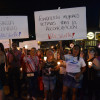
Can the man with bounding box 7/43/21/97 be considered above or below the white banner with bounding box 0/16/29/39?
below

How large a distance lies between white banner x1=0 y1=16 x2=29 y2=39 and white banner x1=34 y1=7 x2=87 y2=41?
584mm

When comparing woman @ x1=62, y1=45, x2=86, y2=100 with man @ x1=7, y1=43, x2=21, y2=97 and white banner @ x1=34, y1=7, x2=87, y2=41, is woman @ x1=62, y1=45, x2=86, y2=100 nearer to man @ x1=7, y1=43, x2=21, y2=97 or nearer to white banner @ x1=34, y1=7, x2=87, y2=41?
white banner @ x1=34, y1=7, x2=87, y2=41

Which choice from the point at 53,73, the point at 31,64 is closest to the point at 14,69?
the point at 31,64

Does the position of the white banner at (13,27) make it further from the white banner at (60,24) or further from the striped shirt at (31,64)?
the striped shirt at (31,64)

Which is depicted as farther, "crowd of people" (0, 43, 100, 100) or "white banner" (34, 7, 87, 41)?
"white banner" (34, 7, 87, 41)

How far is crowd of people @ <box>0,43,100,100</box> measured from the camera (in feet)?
12.7

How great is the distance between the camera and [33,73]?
14.5ft

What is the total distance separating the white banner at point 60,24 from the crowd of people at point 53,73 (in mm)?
431

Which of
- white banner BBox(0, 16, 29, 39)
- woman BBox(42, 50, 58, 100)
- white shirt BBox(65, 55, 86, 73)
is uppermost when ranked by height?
white banner BBox(0, 16, 29, 39)

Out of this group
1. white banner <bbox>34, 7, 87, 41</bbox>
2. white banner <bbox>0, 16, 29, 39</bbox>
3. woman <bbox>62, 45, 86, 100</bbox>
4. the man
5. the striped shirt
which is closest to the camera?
woman <bbox>62, 45, 86, 100</bbox>

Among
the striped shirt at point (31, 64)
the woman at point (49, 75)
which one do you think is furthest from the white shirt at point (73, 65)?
the striped shirt at point (31, 64)

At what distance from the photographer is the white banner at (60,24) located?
419 centimetres

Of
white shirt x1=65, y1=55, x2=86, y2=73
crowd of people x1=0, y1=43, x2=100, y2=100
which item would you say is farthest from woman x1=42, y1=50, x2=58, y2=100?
white shirt x1=65, y1=55, x2=86, y2=73

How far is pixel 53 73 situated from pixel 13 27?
1876mm
